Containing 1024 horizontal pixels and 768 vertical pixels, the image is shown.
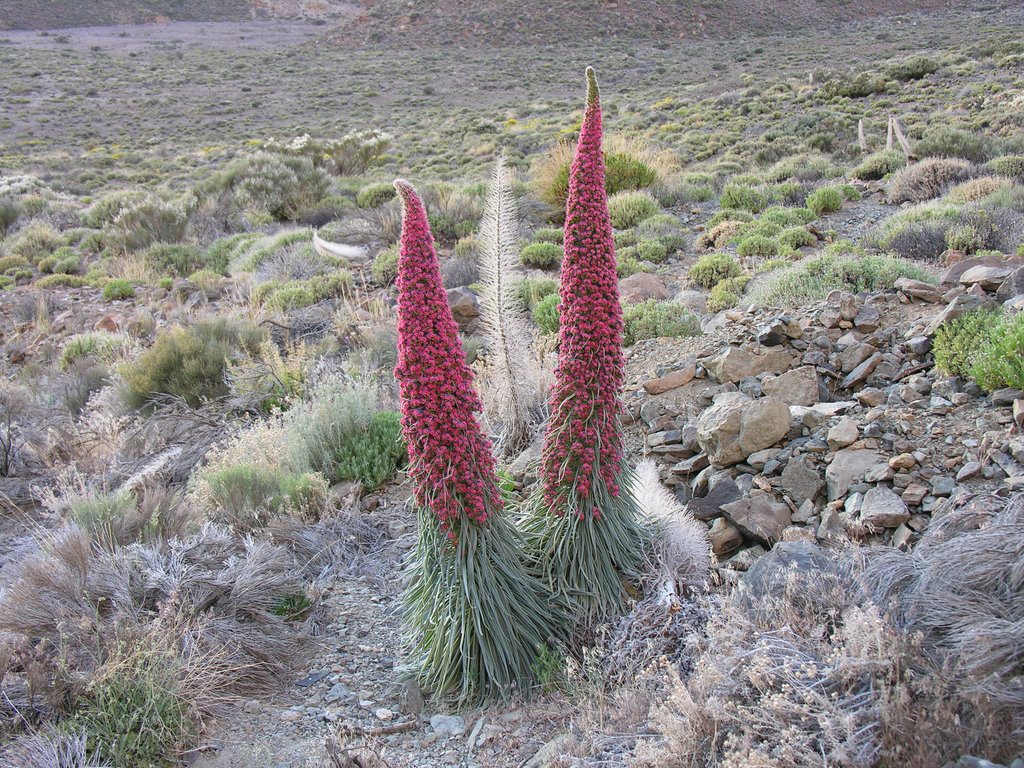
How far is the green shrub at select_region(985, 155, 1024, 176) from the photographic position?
964 cm

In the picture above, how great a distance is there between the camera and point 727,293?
22.3ft

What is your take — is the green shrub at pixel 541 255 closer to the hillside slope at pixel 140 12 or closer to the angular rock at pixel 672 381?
the angular rock at pixel 672 381

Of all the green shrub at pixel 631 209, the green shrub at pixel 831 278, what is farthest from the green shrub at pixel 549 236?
the green shrub at pixel 831 278

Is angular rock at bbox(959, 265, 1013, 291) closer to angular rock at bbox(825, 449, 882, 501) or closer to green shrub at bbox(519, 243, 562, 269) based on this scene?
angular rock at bbox(825, 449, 882, 501)

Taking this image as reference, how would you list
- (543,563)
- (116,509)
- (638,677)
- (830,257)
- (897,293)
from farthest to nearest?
(830,257) < (897,293) < (116,509) < (543,563) < (638,677)

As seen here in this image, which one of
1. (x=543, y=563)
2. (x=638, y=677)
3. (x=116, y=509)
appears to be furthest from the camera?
(x=116, y=509)

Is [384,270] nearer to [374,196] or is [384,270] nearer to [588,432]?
[374,196]

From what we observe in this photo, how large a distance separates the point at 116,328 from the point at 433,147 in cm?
1564

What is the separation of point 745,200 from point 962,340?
24.4ft

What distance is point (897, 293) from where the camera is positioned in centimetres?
487

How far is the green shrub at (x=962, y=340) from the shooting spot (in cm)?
371

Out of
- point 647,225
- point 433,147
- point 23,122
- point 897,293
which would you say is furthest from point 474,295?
point 23,122

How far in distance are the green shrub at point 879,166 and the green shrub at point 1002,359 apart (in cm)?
886

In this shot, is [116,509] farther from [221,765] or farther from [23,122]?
[23,122]
